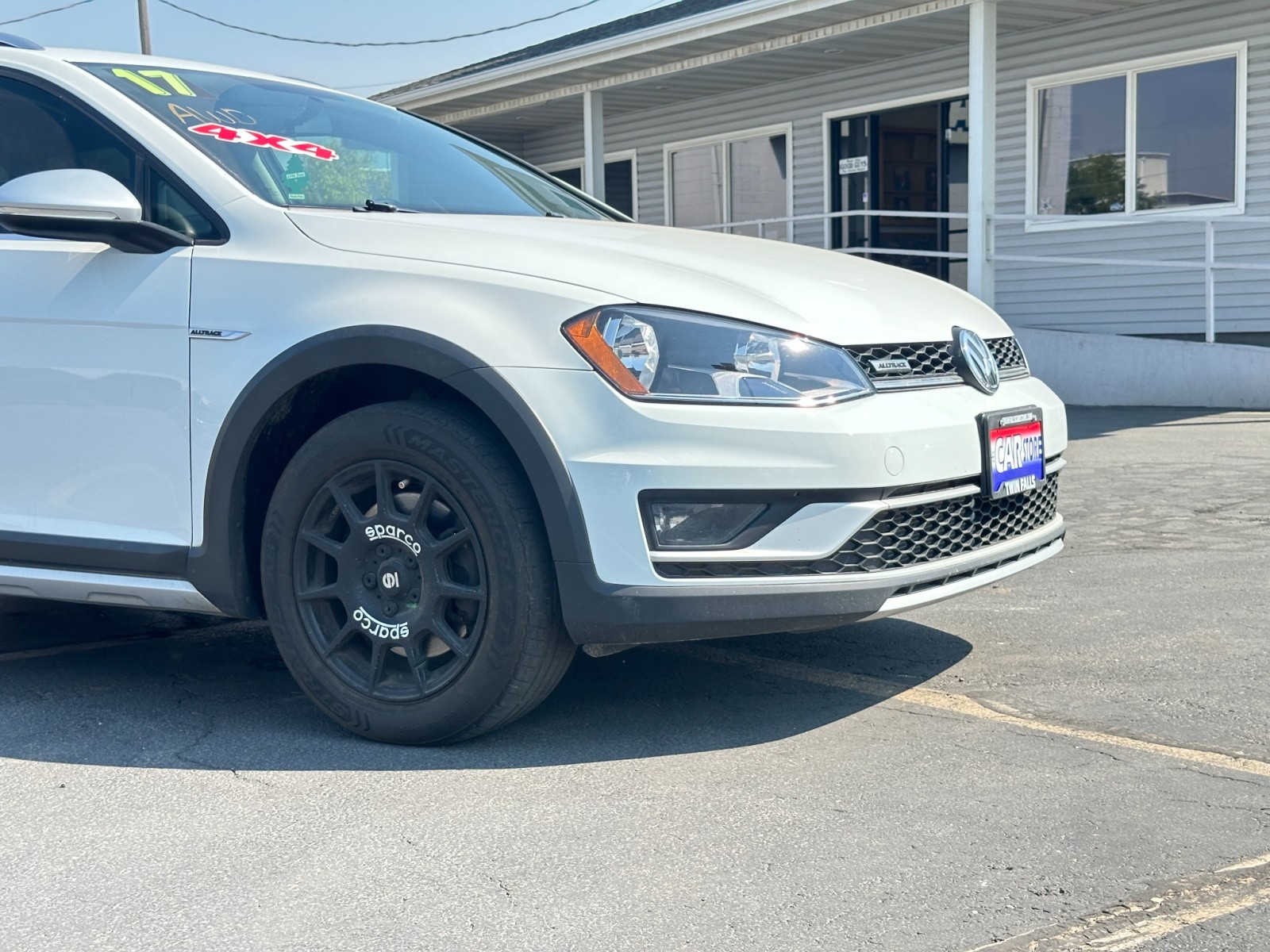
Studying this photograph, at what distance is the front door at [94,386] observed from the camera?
141 inches

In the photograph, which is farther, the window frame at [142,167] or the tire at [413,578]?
the window frame at [142,167]

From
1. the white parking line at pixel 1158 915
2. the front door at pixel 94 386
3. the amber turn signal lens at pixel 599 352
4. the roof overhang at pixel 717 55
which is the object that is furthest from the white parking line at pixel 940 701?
the roof overhang at pixel 717 55

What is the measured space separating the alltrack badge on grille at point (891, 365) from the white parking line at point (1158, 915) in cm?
133

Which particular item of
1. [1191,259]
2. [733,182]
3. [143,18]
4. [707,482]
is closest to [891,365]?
[707,482]

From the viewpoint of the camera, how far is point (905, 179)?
1617 centimetres

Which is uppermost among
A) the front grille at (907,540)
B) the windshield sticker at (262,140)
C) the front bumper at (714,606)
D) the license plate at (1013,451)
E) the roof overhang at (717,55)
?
the roof overhang at (717,55)

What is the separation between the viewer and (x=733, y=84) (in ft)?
55.3

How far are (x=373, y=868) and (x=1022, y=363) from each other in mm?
2352

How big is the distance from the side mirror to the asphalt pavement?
1237mm

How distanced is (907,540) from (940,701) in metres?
0.61

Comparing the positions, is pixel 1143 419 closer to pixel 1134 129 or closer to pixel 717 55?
pixel 1134 129

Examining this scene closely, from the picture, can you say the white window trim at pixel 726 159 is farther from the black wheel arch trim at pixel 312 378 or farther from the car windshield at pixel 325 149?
the black wheel arch trim at pixel 312 378

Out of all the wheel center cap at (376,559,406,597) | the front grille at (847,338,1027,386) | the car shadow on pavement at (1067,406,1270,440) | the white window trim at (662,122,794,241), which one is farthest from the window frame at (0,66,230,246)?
the white window trim at (662,122,794,241)

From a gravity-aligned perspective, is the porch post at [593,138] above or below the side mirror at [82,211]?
above
